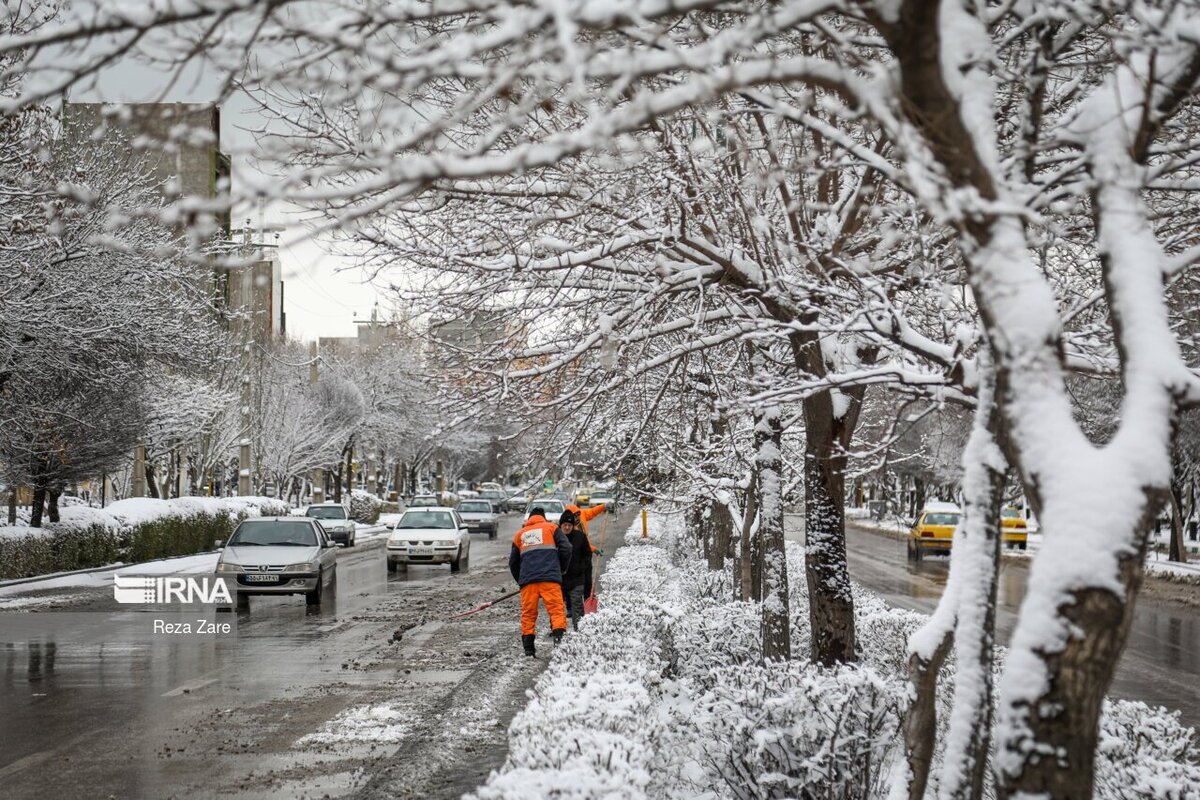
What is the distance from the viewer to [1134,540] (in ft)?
12.2

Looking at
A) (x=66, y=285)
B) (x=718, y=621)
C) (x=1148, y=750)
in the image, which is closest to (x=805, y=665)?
(x=1148, y=750)

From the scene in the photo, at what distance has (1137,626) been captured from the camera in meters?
20.4

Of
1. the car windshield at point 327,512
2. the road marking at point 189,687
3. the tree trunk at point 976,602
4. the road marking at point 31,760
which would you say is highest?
the tree trunk at point 976,602

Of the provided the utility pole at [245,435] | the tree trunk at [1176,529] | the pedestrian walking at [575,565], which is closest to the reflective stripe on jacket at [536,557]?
the pedestrian walking at [575,565]

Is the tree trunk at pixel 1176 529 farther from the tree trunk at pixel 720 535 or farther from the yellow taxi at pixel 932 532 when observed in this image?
the tree trunk at pixel 720 535

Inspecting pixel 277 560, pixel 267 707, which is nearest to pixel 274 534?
pixel 277 560

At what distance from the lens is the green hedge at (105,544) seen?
25.4 m

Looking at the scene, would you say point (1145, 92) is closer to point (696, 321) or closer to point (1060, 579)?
point (1060, 579)

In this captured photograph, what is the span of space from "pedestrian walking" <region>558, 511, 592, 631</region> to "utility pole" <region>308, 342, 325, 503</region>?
1360 centimetres

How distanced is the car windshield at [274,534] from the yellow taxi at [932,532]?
22607 millimetres

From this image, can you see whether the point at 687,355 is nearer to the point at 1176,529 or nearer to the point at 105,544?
the point at 105,544

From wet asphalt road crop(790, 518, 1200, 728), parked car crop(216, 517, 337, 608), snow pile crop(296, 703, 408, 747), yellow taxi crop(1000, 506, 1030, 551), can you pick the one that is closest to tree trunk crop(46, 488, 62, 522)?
parked car crop(216, 517, 337, 608)

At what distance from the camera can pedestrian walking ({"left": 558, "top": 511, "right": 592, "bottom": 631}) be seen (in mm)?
16344

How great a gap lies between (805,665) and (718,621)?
4.16 metres
